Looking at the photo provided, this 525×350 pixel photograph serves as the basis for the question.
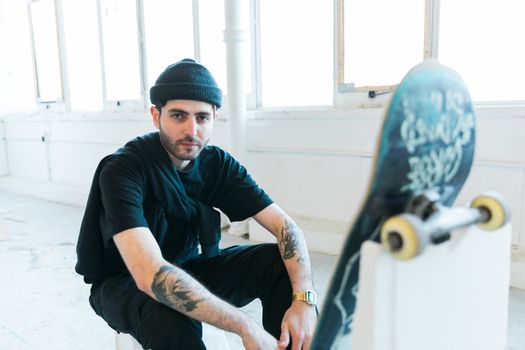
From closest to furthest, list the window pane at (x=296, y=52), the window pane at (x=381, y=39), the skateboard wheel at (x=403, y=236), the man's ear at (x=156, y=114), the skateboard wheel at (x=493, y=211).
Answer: the skateboard wheel at (x=403, y=236) < the skateboard wheel at (x=493, y=211) < the man's ear at (x=156, y=114) < the window pane at (x=381, y=39) < the window pane at (x=296, y=52)

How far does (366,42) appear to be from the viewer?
9.26ft

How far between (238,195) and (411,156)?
99 centimetres

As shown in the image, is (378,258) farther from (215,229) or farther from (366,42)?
(366,42)

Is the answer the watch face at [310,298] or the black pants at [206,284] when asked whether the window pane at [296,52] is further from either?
the watch face at [310,298]

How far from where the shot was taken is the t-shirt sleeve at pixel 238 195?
5.15ft

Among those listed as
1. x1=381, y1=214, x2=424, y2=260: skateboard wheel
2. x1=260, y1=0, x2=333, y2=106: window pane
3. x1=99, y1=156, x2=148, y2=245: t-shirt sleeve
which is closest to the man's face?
x1=99, y1=156, x2=148, y2=245: t-shirt sleeve

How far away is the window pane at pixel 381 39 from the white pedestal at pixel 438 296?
A: 2.04m

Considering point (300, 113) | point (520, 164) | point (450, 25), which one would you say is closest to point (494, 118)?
point (520, 164)

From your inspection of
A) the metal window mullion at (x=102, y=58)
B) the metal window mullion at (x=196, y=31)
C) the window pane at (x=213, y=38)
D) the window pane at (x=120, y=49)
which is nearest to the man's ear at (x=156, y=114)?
the window pane at (x=213, y=38)

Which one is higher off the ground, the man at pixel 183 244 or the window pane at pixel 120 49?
the window pane at pixel 120 49

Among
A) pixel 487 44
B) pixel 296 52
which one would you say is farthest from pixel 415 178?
pixel 296 52

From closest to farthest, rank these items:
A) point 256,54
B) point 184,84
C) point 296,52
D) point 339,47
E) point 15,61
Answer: point 184,84, point 339,47, point 296,52, point 256,54, point 15,61

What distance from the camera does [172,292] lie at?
1.15m

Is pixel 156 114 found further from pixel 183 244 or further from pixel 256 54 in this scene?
pixel 256 54
